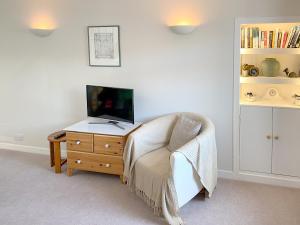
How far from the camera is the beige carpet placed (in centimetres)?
A: 333

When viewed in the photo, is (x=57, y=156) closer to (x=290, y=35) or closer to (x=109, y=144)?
(x=109, y=144)

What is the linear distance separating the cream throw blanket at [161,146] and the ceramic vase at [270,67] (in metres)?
0.89

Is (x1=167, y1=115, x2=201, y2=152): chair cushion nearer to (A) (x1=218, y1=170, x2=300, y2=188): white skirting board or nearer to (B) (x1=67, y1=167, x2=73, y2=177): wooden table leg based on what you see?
(A) (x1=218, y1=170, x2=300, y2=188): white skirting board

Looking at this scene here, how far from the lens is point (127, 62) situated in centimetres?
444

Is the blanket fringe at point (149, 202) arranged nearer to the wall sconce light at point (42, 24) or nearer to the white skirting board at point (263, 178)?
the white skirting board at point (263, 178)

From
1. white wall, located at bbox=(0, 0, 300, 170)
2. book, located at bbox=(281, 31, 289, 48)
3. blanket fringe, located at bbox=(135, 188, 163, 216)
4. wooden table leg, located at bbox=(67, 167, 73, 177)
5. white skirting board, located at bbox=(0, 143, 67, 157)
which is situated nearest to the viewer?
blanket fringe, located at bbox=(135, 188, 163, 216)

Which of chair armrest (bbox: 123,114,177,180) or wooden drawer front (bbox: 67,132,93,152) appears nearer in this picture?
chair armrest (bbox: 123,114,177,180)

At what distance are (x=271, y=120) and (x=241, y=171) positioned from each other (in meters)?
0.68

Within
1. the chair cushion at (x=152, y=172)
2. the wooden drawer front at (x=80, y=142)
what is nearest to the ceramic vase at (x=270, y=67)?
the chair cushion at (x=152, y=172)

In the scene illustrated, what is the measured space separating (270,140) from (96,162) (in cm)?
196

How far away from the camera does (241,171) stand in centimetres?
413

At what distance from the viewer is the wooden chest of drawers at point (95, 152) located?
4055 millimetres

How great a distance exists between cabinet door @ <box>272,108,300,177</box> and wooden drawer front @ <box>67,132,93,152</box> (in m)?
2.06

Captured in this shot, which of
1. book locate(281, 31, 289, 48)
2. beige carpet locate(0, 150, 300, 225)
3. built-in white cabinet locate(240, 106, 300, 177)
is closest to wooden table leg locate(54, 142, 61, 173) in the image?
beige carpet locate(0, 150, 300, 225)
